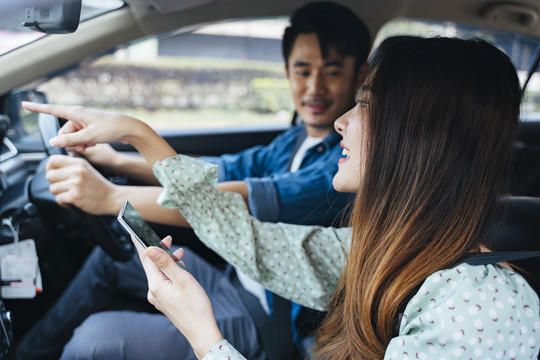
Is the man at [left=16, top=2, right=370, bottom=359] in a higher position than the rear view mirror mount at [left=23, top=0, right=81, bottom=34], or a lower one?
lower

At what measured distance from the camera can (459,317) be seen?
73cm

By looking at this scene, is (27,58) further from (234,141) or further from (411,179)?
(234,141)

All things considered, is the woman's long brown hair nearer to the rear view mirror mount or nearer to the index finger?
the rear view mirror mount

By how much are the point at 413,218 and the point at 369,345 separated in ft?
0.78

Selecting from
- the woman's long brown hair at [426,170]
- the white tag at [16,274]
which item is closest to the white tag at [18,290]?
the white tag at [16,274]

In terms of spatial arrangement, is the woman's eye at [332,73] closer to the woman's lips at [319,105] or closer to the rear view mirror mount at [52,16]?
the woman's lips at [319,105]

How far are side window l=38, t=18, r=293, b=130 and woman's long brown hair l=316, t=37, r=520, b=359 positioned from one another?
411 cm

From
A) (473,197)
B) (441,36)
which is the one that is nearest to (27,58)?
(441,36)

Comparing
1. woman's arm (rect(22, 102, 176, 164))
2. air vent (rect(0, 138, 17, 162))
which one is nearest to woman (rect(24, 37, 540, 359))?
woman's arm (rect(22, 102, 176, 164))

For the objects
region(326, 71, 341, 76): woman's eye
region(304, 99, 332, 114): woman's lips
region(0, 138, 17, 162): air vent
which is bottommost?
region(0, 138, 17, 162): air vent

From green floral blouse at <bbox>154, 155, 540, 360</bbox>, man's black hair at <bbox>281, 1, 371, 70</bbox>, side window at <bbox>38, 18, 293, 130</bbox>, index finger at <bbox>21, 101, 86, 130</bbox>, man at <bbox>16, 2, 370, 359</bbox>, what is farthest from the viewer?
side window at <bbox>38, 18, 293, 130</bbox>

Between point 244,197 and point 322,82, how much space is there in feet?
1.63

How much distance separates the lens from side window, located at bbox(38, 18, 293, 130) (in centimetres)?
530

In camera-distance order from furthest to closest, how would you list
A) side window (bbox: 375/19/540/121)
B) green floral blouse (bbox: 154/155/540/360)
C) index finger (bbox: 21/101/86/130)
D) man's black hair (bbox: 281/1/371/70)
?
side window (bbox: 375/19/540/121), man's black hair (bbox: 281/1/371/70), index finger (bbox: 21/101/86/130), green floral blouse (bbox: 154/155/540/360)
